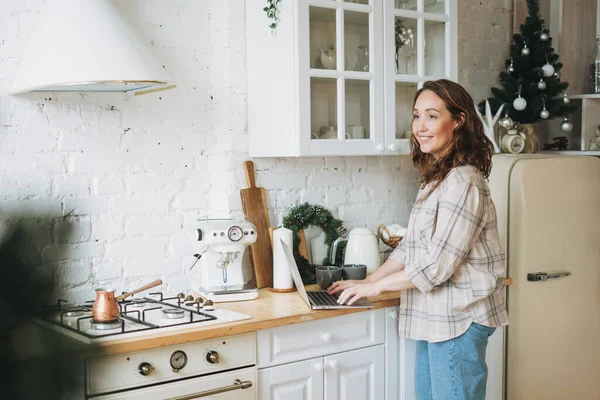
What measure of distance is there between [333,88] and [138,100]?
761mm

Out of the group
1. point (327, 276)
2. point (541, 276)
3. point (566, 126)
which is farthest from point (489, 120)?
point (327, 276)

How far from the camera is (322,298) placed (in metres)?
2.78

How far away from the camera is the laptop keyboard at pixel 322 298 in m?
2.69

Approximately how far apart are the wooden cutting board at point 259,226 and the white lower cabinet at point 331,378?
1.68 ft

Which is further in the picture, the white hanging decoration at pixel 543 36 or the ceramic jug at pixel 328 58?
the white hanging decoration at pixel 543 36

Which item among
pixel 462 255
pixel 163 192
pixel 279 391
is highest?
pixel 163 192

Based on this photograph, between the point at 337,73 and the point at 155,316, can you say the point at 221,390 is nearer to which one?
the point at 155,316

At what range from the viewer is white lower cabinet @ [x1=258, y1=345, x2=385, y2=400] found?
256cm

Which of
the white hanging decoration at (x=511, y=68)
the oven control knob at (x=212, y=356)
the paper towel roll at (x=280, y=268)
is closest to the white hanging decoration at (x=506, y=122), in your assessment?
the white hanging decoration at (x=511, y=68)

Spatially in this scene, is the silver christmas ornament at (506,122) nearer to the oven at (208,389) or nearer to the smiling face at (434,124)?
the smiling face at (434,124)

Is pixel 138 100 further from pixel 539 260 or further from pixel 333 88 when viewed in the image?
pixel 539 260

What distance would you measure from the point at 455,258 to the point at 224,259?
860mm

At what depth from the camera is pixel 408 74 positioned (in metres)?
3.18

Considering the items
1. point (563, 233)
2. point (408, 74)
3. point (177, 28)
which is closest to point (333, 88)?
point (408, 74)
